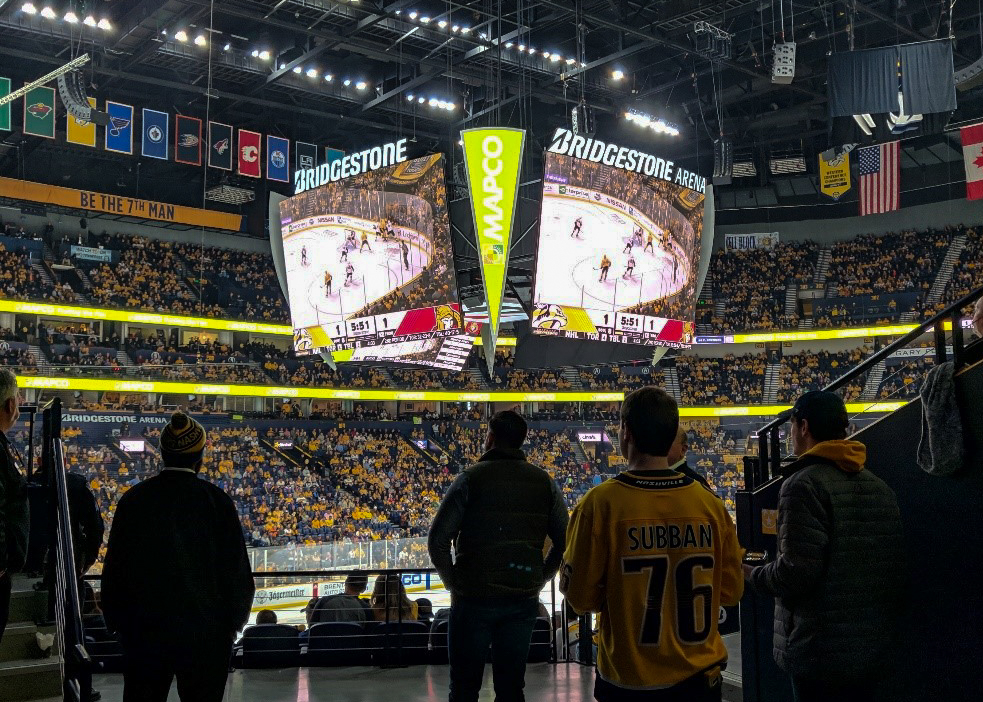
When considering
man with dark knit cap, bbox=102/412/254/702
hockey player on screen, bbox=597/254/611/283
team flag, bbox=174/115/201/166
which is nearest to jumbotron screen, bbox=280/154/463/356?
hockey player on screen, bbox=597/254/611/283

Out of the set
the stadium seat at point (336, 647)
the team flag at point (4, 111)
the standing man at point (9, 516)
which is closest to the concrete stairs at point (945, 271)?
the team flag at point (4, 111)

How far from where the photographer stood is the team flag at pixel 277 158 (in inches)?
1405

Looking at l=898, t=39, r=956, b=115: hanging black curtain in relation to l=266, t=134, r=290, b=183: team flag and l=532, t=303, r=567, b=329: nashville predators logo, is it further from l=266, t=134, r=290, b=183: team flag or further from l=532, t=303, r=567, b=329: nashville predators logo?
l=266, t=134, r=290, b=183: team flag

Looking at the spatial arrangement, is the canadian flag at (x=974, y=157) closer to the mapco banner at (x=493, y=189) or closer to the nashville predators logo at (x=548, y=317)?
the nashville predators logo at (x=548, y=317)

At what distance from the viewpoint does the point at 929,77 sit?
17.2 meters

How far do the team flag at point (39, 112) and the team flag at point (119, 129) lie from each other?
1890mm

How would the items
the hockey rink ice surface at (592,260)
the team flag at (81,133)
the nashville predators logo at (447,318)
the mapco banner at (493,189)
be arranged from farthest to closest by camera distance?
the team flag at (81,133) < the nashville predators logo at (447,318) < the hockey rink ice surface at (592,260) < the mapco banner at (493,189)

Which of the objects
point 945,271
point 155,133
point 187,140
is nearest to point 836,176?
point 945,271

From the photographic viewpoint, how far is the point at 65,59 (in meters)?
30.5

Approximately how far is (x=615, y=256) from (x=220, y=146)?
18817mm

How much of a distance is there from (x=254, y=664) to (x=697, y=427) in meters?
37.5

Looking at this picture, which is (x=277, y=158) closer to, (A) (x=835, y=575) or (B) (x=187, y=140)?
(B) (x=187, y=140)

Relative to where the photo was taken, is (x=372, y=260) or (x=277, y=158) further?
(x=277, y=158)

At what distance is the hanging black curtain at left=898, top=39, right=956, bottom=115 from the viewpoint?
17062 millimetres
